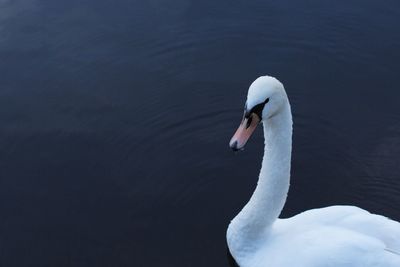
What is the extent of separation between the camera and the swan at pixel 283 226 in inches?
237

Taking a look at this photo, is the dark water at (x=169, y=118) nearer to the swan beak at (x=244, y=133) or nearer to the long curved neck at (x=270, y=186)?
the long curved neck at (x=270, y=186)

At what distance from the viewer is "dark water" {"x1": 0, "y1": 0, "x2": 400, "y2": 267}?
765 cm

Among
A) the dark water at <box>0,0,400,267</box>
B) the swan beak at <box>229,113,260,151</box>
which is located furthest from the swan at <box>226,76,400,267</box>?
the dark water at <box>0,0,400,267</box>

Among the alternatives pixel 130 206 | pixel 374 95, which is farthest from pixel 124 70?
pixel 374 95

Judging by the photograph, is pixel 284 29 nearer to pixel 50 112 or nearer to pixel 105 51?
pixel 105 51

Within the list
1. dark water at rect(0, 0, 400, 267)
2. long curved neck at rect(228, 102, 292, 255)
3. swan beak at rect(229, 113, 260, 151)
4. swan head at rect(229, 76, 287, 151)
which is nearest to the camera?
swan head at rect(229, 76, 287, 151)

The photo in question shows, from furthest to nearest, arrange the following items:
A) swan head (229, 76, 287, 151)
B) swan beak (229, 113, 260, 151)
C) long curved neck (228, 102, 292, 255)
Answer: long curved neck (228, 102, 292, 255) → swan beak (229, 113, 260, 151) → swan head (229, 76, 287, 151)

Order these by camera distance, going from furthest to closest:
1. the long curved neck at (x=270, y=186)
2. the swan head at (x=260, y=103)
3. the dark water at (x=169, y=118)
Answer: the dark water at (x=169, y=118)
the long curved neck at (x=270, y=186)
the swan head at (x=260, y=103)

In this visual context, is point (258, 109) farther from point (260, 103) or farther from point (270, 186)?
point (270, 186)

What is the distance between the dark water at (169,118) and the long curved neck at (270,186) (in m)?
0.47

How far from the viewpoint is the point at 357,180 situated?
8016 millimetres

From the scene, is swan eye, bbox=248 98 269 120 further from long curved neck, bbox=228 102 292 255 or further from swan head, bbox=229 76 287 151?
long curved neck, bbox=228 102 292 255

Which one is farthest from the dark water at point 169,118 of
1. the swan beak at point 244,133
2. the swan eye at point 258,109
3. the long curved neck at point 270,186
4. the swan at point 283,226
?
the swan eye at point 258,109

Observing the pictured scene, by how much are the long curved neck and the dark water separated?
1.53 feet
